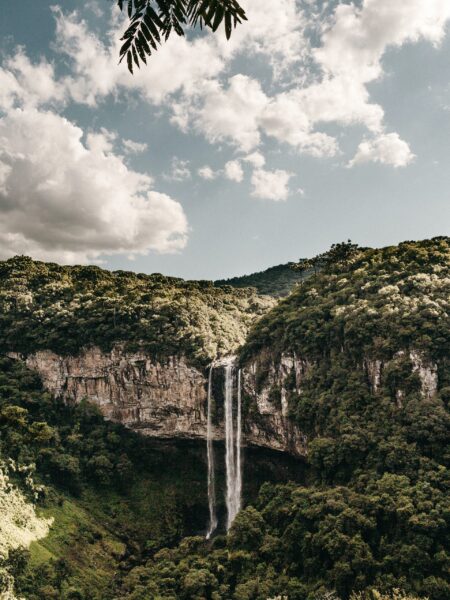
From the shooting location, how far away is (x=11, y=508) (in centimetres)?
3170

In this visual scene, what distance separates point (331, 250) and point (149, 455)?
26.9 metres

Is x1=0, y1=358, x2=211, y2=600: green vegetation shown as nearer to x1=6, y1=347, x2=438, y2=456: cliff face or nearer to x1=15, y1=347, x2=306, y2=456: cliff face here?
x1=15, y1=347, x2=306, y2=456: cliff face

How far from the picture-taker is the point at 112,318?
1817 inches

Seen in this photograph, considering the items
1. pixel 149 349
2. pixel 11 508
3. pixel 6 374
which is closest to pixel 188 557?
pixel 11 508

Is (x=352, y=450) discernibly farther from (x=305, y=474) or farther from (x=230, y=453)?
(x=230, y=453)

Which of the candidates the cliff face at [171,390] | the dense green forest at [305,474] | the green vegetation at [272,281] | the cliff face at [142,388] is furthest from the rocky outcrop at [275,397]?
the green vegetation at [272,281]

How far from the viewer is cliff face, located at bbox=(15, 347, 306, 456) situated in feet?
140

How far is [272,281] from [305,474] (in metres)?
51.8

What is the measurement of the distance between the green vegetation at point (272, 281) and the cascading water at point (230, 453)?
3650cm

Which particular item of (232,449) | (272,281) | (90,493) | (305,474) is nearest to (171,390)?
(232,449)

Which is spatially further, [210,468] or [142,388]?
[142,388]

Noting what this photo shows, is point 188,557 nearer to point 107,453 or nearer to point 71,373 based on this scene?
point 107,453

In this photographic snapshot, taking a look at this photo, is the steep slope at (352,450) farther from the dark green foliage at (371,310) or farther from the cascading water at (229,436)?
the cascading water at (229,436)

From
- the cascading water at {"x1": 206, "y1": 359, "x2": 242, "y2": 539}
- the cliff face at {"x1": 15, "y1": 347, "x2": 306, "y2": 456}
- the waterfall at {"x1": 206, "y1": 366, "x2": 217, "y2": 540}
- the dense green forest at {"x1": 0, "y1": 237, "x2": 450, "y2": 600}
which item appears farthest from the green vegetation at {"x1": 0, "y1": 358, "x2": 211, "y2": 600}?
the cliff face at {"x1": 15, "y1": 347, "x2": 306, "y2": 456}
